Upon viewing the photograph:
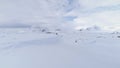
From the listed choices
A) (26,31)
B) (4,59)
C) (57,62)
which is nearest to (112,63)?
(57,62)

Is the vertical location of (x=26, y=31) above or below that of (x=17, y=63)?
above

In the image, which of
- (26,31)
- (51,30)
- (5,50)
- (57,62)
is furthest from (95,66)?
(51,30)

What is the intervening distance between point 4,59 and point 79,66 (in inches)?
91.0

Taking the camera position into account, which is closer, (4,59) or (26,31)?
(4,59)

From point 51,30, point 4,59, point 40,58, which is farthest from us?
point 51,30

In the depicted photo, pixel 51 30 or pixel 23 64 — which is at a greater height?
pixel 51 30

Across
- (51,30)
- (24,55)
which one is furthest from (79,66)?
(51,30)

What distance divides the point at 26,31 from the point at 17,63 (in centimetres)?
740

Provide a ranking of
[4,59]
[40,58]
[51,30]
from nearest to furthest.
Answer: [4,59] < [40,58] < [51,30]

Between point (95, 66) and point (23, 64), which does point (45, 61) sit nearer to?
point (23, 64)

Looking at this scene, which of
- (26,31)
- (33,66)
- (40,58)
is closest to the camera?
(33,66)

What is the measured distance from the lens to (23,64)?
568cm

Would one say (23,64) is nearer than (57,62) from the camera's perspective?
Yes

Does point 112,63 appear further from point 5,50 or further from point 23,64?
point 5,50
